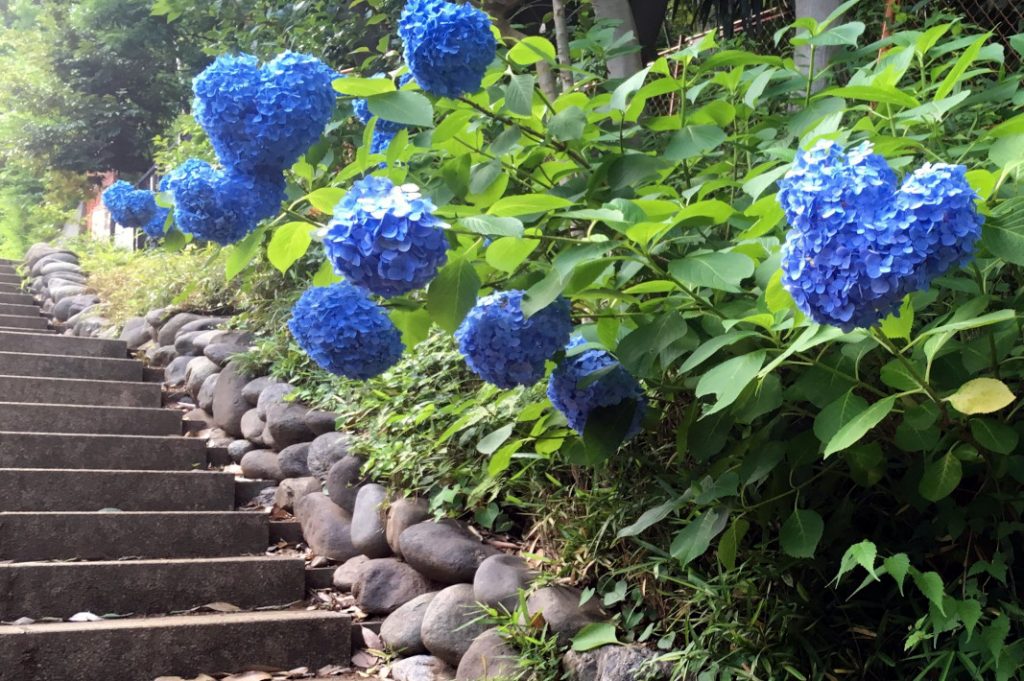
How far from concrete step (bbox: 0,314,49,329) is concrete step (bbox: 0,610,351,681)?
432 cm

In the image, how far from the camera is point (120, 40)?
9438 mm

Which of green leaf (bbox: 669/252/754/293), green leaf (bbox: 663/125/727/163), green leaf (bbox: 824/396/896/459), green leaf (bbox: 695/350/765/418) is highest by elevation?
green leaf (bbox: 663/125/727/163)

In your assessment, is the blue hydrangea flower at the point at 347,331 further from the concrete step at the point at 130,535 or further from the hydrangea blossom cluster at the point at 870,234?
the concrete step at the point at 130,535

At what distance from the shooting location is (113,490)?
3.40 m

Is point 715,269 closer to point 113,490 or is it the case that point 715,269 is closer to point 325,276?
point 325,276

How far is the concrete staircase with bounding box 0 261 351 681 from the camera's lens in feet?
8.17

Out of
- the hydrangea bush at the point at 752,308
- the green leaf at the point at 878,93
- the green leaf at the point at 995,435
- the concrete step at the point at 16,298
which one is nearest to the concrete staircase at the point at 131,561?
the hydrangea bush at the point at 752,308

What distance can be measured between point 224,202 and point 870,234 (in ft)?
3.05

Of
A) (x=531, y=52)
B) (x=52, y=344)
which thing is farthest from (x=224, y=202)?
(x=52, y=344)

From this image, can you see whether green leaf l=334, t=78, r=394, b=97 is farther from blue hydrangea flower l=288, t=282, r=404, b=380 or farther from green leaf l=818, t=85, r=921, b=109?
green leaf l=818, t=85, r=921, b=109

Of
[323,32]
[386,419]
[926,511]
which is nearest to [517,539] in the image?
[386,419]

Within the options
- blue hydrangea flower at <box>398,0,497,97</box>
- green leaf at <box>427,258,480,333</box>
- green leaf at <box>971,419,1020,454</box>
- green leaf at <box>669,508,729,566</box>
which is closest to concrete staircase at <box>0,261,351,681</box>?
green leaf at <box>669,508,729,566</box>

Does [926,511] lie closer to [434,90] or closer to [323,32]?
[434,90]

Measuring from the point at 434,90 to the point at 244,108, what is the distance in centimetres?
28
